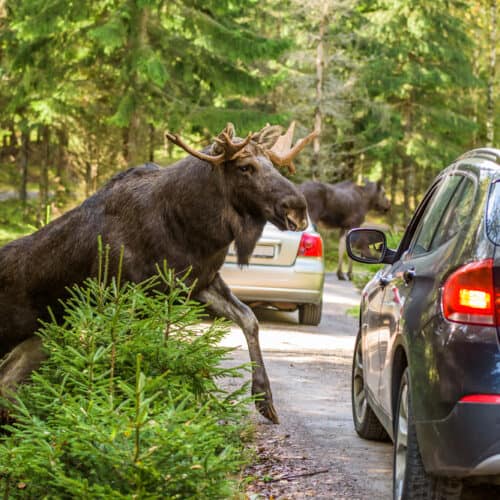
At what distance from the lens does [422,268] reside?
17.0 feet

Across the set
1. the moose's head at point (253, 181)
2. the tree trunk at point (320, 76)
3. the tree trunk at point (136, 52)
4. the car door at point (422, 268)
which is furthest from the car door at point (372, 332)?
the tree trunk at point (320, 76)

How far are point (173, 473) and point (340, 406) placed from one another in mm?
5419

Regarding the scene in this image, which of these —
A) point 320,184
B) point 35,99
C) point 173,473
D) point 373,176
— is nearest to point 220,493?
point 173,473

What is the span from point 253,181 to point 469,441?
4.25 m

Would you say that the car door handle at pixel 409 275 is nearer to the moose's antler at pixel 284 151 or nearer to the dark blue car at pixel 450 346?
the dark blue car at pixel 450 346

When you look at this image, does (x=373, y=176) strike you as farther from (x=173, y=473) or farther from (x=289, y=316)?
(x=173, y=473)

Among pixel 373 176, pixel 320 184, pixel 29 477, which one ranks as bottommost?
pixel 373 176

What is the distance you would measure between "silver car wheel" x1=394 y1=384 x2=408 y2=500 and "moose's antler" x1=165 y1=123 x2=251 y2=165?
131 inches

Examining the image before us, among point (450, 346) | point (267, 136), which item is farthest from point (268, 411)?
point (450, 346)

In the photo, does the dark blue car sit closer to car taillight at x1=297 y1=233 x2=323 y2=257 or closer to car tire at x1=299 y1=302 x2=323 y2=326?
car taillight at x1=297 y1=233 x2=323 y2=257

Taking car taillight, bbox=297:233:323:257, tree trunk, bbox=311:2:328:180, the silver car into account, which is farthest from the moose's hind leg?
tree trunk, bbox=311:2:328:180

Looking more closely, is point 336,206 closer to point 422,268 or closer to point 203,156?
point 203,156

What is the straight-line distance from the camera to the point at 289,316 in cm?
1706

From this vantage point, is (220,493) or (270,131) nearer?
(220,493)
